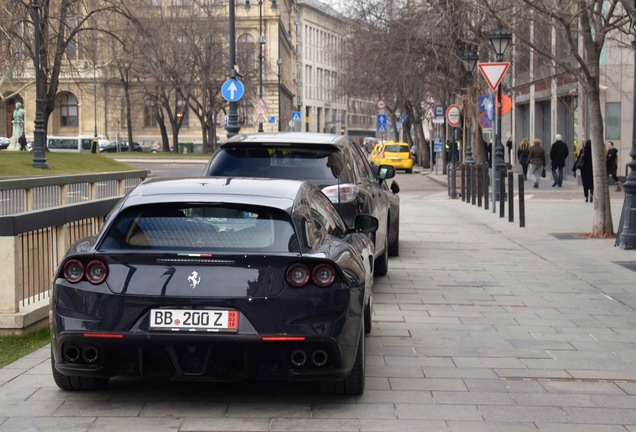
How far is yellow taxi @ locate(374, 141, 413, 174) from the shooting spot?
57000 mm

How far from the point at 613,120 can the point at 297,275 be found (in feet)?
108

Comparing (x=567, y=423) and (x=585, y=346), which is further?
(x=585, y=346)

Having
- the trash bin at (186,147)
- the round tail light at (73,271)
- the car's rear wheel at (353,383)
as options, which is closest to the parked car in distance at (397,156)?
the trash bin at (186,147)

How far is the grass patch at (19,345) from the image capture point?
26.3 feet

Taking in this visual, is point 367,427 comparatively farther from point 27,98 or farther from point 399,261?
point 27,98

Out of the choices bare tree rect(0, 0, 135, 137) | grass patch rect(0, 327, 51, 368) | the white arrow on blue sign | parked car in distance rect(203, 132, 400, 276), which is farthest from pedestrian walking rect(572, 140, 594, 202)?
grass patch rect(0, 327, 51, 368)

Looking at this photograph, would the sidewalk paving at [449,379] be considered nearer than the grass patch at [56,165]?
Yes

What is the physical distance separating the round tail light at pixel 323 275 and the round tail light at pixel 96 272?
114cm

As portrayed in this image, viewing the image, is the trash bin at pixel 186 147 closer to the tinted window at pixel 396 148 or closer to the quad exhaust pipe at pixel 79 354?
the tinted window at pixel 396 148

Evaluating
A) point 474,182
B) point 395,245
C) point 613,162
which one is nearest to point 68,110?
point 613,162

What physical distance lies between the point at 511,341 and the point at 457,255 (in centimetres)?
721

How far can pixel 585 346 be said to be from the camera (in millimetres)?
8555

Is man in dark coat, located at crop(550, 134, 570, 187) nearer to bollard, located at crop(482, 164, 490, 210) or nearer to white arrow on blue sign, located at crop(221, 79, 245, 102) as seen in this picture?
bollard, located at crop(482, 164, 490, 210)

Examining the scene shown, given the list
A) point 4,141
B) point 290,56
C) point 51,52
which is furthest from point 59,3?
point 290,56
